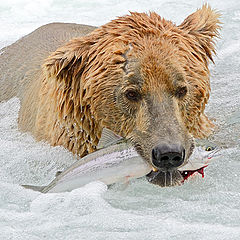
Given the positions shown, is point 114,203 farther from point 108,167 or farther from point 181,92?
point 181,92

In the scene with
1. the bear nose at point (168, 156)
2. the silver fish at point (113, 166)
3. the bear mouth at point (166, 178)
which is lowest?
the bear mouth at point (166, 178)

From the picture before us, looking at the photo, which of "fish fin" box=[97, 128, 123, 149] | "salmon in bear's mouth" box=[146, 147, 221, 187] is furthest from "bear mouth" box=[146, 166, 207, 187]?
"fish fin" box=[97, 128, 123, 149]

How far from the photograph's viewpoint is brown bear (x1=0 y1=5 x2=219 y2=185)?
13.0 ft

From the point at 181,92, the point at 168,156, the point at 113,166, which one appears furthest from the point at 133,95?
the point at 168,156

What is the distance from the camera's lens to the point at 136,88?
4.23 meters

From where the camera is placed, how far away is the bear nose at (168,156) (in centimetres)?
359

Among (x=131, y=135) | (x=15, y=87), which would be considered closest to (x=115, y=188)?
(x=131, y=135)

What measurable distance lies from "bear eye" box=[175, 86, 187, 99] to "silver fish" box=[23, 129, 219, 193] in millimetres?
525

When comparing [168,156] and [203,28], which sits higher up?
[203,28]

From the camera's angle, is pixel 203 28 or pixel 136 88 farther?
pixel 203 28

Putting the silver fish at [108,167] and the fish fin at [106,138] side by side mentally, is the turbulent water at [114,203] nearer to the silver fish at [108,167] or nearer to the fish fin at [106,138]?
the silver fish at [108,167]

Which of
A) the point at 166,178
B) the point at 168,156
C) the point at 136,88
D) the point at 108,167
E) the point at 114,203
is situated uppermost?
the point at 136,88

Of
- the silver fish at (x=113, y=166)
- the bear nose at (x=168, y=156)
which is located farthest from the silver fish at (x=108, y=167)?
the bear nose at (x=168, y=156)

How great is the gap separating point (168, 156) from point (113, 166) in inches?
17.9
